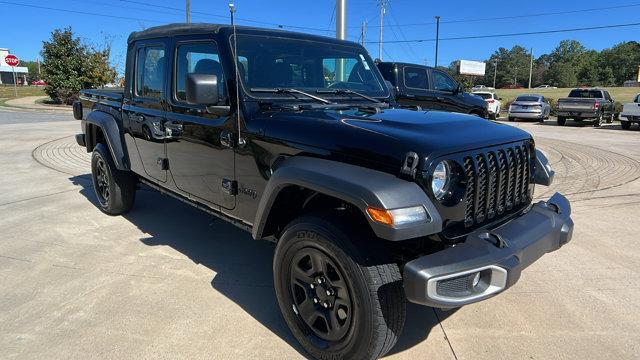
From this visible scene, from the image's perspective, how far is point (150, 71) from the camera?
14.0 ft

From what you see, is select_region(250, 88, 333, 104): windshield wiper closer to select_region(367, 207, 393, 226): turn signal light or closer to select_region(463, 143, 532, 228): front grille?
select_region(463, 143, 532, 228): front grille

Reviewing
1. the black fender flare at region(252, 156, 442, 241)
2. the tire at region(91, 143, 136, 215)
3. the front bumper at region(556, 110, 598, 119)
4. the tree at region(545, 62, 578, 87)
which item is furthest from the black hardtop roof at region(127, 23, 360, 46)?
the tree at region(545, 62, 578, 87)

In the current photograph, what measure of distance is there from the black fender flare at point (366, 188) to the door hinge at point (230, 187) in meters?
0.71

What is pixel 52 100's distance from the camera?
1104 inches

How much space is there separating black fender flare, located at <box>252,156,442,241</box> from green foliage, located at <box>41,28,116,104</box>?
2631 centimetres

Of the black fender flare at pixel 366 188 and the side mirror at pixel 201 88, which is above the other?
the side mirror at pixel 201 88

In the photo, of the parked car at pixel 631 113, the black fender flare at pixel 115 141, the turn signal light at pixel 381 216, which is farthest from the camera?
the parked car at pixel 631 113

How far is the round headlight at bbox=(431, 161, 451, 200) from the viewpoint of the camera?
7.86 ft

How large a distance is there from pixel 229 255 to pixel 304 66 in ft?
6.01

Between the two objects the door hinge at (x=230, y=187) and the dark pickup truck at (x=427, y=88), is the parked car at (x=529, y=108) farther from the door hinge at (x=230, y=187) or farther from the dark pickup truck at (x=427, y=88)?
the door hinge at (x=230, y=187)

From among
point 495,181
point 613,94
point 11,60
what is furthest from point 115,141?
point 613,94

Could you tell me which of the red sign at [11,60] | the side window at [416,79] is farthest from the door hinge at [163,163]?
the red sign at [11,60]

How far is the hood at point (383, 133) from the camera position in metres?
2.39

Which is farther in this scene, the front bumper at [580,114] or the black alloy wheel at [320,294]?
the front bumper at [580,114]
